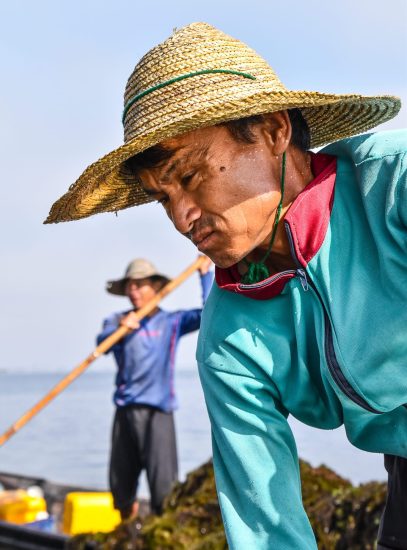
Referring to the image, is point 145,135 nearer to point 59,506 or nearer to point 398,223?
point 398,223

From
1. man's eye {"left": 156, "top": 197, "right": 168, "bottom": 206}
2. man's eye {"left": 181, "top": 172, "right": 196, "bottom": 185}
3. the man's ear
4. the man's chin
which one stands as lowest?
the man's chin

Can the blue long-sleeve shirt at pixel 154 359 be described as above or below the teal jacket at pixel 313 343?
below

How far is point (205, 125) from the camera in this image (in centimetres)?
188

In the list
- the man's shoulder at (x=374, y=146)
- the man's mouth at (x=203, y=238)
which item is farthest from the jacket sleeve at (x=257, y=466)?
the man's shoulder at (x=374, y=146)

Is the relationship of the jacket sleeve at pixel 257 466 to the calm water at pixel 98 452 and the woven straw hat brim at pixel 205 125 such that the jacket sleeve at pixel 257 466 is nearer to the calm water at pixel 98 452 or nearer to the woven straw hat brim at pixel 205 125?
the woven straw hat brim at pixel 205 125

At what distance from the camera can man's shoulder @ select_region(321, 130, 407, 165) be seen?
1878 millimetres

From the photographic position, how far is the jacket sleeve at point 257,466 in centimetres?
208

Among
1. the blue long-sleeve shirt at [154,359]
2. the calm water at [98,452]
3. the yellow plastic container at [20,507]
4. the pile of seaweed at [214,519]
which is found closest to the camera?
the pile of seaweed at [214,519]

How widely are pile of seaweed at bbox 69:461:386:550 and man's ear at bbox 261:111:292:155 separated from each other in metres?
2.71

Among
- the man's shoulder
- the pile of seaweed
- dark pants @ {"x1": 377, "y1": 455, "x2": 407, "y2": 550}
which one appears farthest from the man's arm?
the man's shoulder

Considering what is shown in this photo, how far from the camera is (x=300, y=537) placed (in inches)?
80.7

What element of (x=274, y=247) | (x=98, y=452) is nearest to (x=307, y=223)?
(x=274, y=247)

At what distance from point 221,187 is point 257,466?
0.61m

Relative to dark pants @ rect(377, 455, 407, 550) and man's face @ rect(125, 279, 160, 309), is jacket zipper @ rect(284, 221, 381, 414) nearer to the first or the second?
dark pants @ rect(377, 455, 407, 550)
